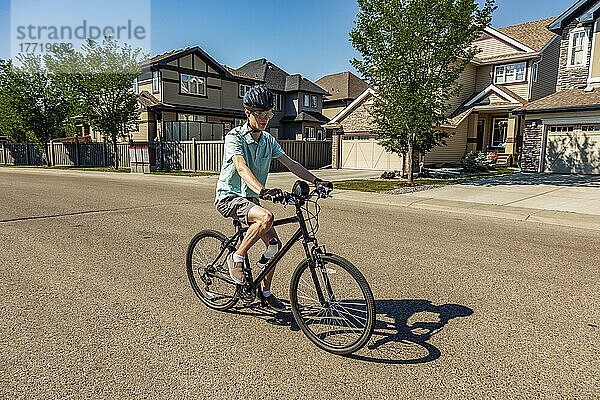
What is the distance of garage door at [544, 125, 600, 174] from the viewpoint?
62.6 ft

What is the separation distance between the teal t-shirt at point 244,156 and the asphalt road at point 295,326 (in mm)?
1217

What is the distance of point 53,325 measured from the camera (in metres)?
3.67

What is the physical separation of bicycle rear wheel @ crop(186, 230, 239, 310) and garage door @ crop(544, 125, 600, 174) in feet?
67.8

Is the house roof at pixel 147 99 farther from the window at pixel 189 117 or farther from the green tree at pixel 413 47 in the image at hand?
the green tree at pixel 413 47

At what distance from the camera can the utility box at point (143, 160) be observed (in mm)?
24031

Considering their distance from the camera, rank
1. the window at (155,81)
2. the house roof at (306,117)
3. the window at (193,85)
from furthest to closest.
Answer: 1. the house roof at (306,117)
2. the window at (193,85)
3. the window at (155,81)

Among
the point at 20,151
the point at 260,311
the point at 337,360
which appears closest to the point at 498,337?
the point at 337,360

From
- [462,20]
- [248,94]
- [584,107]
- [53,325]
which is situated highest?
[462,20]

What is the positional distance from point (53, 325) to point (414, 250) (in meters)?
4.72

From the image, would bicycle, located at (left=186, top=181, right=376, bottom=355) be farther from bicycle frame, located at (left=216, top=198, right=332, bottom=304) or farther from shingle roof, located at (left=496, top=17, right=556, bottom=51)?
shingle roof, located at (left=496, top=17, right=556, bottom=51)

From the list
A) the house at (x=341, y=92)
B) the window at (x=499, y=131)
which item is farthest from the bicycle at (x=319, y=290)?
the house at (x=341, y=92)

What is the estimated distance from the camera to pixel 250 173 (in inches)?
131

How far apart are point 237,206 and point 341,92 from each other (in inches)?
1898

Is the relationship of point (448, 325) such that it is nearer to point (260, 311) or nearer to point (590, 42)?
point (260, 311)
